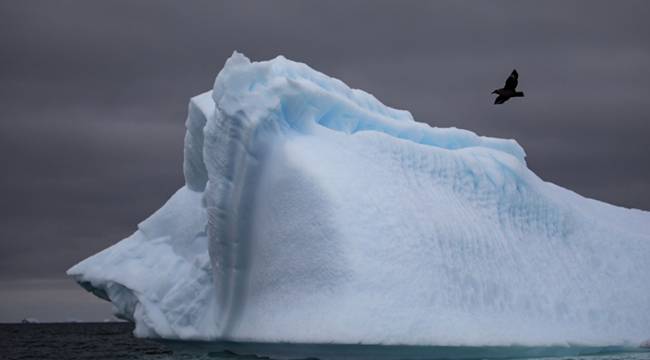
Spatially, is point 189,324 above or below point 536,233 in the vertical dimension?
below

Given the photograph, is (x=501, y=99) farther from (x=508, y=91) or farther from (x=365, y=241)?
(x=365, y=241)

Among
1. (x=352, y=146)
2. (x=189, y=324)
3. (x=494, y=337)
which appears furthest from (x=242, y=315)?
(x=494, y=337)

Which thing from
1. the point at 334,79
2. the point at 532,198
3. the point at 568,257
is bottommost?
the point at 568,257

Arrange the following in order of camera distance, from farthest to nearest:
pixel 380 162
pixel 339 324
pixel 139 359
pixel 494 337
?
pixel 139 359 → pixel 380 162 → pixel 494 337 → pixel 339 324

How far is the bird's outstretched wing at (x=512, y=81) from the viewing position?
14213mm

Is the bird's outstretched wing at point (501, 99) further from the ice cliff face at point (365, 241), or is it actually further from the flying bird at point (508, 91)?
the ice cliff face at point (365, 241)

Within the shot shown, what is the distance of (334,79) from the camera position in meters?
15.4

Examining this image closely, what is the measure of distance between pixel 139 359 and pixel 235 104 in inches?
257

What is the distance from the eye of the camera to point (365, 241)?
39.2 ft

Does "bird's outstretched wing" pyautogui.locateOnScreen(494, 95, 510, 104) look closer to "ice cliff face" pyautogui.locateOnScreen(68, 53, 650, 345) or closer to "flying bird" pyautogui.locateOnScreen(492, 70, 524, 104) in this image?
"flying bird" pyautogui.locateOnScreen(492, 70, 524, 104)

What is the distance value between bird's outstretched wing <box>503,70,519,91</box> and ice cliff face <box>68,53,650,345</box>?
145 centimetres

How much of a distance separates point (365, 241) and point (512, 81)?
168 inches

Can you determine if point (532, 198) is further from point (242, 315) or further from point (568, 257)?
point (242, 315)

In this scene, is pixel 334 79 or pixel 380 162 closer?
pixel 380 162
